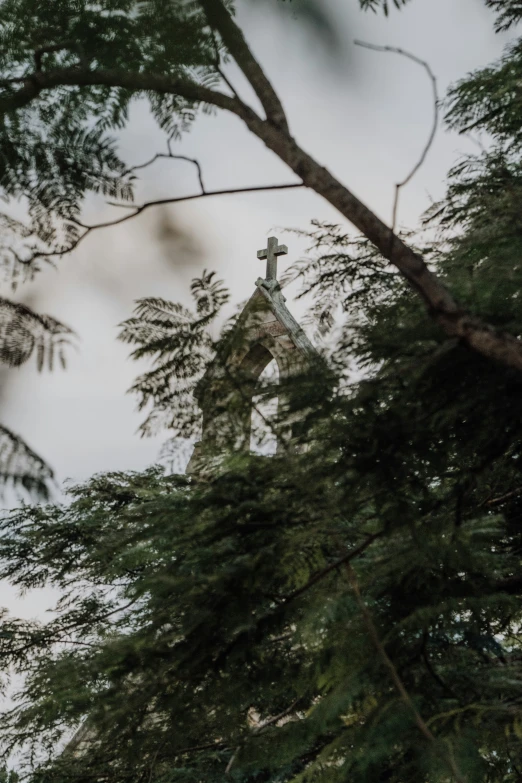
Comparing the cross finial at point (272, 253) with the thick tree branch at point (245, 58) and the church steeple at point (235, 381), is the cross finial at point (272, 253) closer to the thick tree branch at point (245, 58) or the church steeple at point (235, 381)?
the thick tree branch at point (245, 58)

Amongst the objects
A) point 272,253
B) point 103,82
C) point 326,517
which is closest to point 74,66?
point 103,82

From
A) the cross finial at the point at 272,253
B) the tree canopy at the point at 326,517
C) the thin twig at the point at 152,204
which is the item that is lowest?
the tree canopy at the point at 326,517

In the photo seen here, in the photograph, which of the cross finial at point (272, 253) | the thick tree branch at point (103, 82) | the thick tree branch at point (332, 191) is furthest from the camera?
the cross finial at point (272, 253)

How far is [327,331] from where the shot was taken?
11.6 ft

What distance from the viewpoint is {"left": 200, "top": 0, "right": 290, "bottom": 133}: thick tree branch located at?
3719mm

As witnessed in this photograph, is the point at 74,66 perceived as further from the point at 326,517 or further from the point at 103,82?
the point at 326,517

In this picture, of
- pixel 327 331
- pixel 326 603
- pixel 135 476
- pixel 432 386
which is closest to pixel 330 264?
pixel 327 331

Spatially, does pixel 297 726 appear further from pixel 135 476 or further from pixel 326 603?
pixel 135 476

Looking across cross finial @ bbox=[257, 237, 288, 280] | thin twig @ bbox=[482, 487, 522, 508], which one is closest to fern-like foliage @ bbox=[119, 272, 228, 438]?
thin twig @ bbox=[482, 487, 522, 508]

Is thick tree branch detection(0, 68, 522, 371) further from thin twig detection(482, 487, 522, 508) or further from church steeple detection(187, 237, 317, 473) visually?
thin twig detection(482, 487, 522, 508)

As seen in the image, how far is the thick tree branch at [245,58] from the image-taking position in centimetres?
372

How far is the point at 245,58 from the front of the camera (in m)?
3.88

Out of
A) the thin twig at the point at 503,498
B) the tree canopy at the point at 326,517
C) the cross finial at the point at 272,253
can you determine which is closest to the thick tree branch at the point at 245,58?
the tree canopy at the point at 326,517

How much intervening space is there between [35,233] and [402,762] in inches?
121
